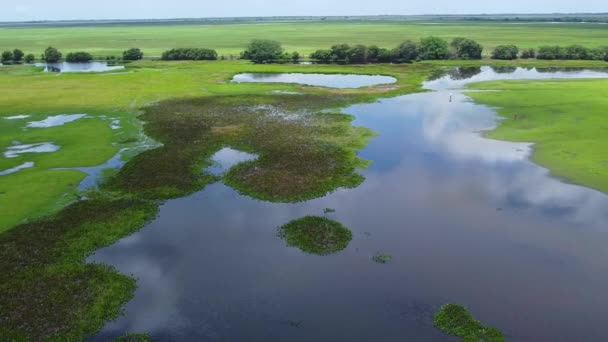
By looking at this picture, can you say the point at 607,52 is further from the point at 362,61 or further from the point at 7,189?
the point at 7,189

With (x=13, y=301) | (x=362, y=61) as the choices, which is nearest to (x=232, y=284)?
(x=13, y=301)

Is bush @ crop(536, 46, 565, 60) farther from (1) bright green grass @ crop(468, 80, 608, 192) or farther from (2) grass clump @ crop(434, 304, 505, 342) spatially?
(2) grass clump @ crop(434, 304, 505, 342)

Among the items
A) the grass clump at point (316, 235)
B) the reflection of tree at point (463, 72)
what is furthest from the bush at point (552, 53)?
the grass clump at point (316, 235)

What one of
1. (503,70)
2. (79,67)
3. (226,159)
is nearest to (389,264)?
(226,159)

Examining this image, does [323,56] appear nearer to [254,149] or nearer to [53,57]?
[53,57]

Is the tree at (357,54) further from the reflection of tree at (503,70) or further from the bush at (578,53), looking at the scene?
the bush at (578,53)

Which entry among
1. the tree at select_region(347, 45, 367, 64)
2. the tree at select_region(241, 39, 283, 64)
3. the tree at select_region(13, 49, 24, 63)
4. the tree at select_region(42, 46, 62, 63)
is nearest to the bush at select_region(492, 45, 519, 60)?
the tree at select_region(347, 45, 367, 64)
